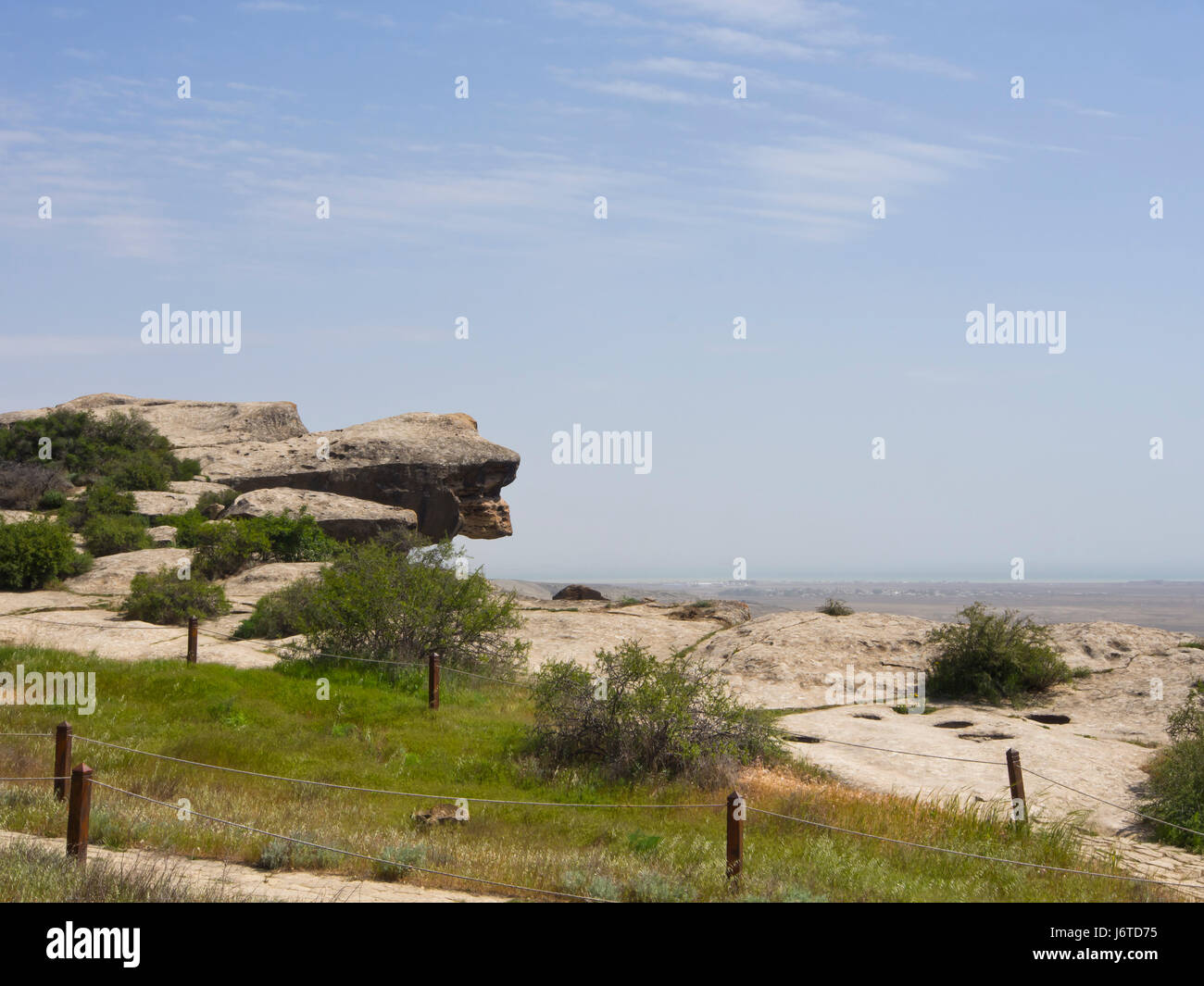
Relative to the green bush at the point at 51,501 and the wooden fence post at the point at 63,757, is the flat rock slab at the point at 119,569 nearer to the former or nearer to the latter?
the green bush at the point at 51,501

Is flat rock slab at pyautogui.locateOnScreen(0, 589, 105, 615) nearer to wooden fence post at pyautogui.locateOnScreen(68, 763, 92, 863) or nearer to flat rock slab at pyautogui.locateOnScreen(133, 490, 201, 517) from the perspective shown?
flat rock slab at pyautogui.locateOnScreen(133, 490, 201, 517)

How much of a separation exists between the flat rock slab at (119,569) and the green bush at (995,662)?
19.4m

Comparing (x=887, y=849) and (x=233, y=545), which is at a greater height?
(x=233, y=545)

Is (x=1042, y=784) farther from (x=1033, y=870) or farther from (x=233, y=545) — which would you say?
(x=233, y=545)

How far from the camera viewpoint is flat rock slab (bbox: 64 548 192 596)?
79.7ft

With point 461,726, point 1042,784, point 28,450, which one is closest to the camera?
point 1042,784

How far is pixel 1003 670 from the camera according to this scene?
18.4 meters

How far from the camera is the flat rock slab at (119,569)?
24.3 metres

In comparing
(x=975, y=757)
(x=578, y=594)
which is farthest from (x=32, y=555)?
(x=975, y=757)

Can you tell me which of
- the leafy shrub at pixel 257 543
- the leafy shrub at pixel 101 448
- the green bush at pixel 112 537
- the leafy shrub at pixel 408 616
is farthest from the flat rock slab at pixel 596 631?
the leafy shrub at pixel 101 448

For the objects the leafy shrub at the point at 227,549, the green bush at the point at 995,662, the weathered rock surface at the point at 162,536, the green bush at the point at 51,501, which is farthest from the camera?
the green bush at the point at 51,501
